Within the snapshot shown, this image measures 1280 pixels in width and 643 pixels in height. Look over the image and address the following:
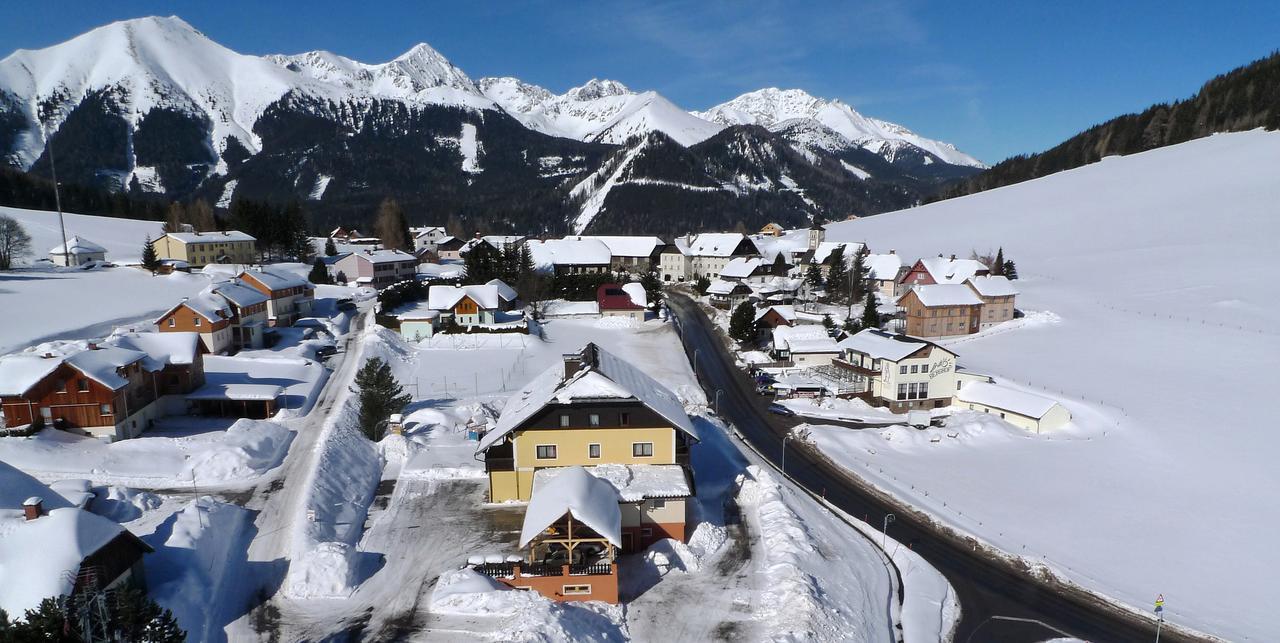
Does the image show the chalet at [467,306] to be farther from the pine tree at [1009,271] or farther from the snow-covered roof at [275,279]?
the pine tree at [1009,271]

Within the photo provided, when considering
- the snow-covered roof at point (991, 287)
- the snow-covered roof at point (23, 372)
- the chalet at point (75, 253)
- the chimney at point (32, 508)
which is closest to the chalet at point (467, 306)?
the snow-covered roof at point (23, 372)

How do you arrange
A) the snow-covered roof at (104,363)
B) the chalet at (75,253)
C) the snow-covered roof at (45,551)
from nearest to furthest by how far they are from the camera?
the snow-covered roof at (45,551), the snow-covered roof at (104,363), the chalet at (75,253)

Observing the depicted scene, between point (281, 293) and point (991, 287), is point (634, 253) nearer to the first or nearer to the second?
point (991, 287)

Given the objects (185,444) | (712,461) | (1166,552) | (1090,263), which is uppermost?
(1090,263)

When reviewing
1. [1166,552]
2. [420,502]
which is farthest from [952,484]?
[420,502]

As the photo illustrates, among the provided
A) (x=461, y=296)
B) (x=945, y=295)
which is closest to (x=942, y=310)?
(x=945, y=295)

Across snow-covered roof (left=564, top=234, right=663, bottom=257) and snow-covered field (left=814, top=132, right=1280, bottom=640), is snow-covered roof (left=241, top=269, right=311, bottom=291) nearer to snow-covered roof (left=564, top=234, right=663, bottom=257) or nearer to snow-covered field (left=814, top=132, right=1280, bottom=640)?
snow-covered field (left=814, top=132, right=1280, bottom=640)

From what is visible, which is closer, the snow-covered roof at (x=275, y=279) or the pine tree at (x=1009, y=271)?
the snow-covered roof at (x=275, y=279)

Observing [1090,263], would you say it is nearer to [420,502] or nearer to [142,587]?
[420,502]
